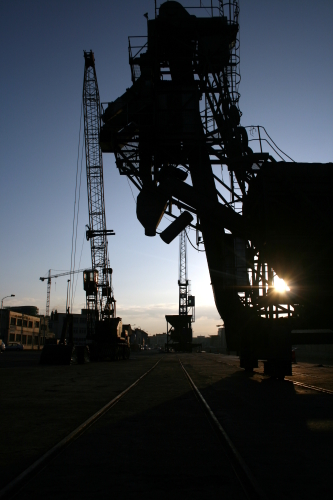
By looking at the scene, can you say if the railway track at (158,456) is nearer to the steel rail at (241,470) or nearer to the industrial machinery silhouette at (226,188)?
the steel rail at (241,470)

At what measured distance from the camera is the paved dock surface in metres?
4.09

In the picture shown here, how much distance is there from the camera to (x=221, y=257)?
57.6 ft

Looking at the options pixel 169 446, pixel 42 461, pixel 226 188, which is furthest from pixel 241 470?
pixel 226 188

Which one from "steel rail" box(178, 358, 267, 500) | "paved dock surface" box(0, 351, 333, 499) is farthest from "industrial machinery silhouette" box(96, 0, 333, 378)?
"steel rail" box(178, 358, 267, 500)

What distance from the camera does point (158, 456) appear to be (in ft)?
17.2

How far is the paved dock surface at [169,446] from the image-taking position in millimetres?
4094

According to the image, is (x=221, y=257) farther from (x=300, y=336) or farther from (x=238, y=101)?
(x=238, y=101)

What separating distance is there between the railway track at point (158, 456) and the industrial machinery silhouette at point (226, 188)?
785 cm

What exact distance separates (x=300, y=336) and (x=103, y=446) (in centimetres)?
1273

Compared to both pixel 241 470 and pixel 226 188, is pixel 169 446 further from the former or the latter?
pixel 226 188

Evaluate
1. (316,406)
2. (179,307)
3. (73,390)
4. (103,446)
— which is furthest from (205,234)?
(179,307)

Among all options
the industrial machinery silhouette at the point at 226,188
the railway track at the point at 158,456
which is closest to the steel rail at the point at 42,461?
the railway track at the point at 158,456

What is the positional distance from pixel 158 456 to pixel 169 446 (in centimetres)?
54

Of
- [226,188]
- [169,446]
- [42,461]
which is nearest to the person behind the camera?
[42,461]
